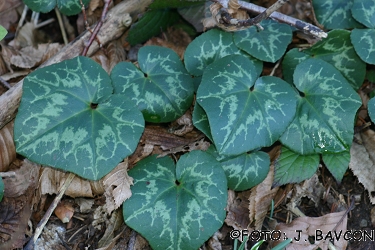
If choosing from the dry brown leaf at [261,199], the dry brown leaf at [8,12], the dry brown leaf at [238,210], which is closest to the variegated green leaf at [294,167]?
the dry brown leaf at [261,199]

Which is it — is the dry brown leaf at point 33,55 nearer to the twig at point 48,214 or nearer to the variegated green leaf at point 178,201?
the twig at point 48,214

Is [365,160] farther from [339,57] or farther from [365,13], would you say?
[365,13]

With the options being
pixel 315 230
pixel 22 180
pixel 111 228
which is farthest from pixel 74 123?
pixel 315 230

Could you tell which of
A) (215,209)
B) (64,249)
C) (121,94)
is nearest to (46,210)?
(64,249)

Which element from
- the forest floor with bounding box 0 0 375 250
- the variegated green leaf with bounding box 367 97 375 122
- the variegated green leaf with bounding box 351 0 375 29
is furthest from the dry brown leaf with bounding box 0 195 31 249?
the variegated green leaf with bounding box 351 0 375 29

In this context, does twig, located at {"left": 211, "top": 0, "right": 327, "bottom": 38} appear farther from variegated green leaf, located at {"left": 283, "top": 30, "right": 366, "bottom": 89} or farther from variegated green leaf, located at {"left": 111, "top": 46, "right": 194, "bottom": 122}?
variegated green leaf, located at {"left": 111, "top": 46, "right": 194, "bottom": 122}
